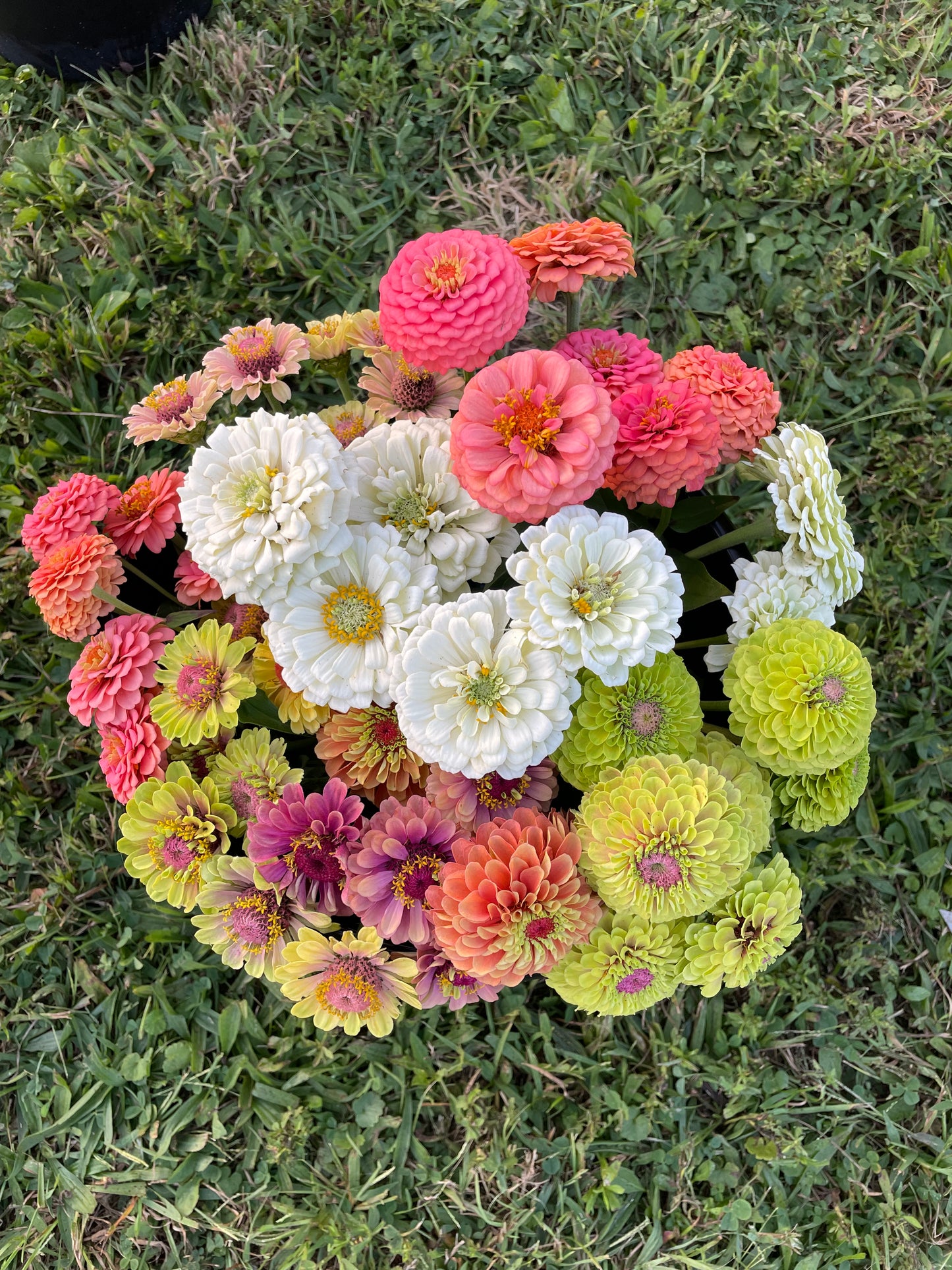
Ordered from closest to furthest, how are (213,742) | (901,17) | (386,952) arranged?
(386,952)
(213,742)
(901,17)

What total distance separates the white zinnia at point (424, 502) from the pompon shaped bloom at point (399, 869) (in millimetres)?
330

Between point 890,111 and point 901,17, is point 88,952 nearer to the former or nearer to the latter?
point 890,111

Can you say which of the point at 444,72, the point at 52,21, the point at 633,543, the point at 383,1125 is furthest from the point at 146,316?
the point at 383,1125

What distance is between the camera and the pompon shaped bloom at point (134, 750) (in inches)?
53.2

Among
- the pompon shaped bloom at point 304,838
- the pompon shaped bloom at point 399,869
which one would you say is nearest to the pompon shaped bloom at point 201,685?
the pompon shaped bloom at point 304,838

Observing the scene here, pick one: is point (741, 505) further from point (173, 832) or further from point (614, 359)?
point (173, 832)

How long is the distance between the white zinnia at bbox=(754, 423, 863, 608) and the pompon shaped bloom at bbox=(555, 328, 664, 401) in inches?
7.9

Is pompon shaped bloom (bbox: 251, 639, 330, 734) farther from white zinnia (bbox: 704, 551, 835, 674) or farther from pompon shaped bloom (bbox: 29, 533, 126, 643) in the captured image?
white zinnia (bbox: 704, 551, 835, 674)

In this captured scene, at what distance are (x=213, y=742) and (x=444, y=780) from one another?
413 mm

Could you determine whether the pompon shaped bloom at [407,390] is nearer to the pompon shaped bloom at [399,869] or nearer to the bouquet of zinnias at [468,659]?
the bouquet of zinnias at [468,659]

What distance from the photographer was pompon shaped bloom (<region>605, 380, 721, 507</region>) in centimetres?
117

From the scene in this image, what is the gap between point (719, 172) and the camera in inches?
89.7

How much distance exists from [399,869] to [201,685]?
0.38 m

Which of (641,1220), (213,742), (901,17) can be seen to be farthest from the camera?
(901,17)
